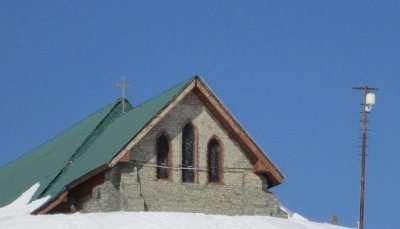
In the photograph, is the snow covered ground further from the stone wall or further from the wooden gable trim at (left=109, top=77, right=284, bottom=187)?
the wooden gable trim at (left=109, top=77, right=284, bottom=187)

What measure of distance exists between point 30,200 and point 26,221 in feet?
19.7

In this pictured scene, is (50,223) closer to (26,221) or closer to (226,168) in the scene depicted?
(26,221)

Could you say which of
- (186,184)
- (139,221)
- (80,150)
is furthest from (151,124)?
(80,150)

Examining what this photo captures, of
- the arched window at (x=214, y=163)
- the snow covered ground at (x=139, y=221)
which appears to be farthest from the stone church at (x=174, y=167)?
the snow covered ground at (x=139, y=221)

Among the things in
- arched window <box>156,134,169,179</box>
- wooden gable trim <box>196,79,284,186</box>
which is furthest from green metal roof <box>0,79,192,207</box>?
arched window <box>156,134,169,179</box>

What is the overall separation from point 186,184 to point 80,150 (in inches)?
199

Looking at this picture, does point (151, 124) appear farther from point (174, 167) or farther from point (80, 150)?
point (80, 150)

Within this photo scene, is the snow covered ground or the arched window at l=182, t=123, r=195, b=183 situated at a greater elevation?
the arched window at l=182, t=123, r=195, b=183

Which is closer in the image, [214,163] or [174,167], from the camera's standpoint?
[174,167]

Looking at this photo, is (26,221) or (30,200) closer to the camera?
(26,221)

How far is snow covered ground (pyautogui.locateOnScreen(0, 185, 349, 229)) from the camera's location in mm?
45000

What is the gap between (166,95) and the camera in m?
51.3

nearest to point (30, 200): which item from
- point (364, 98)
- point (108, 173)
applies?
point (108, 173)

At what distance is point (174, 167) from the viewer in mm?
50094
